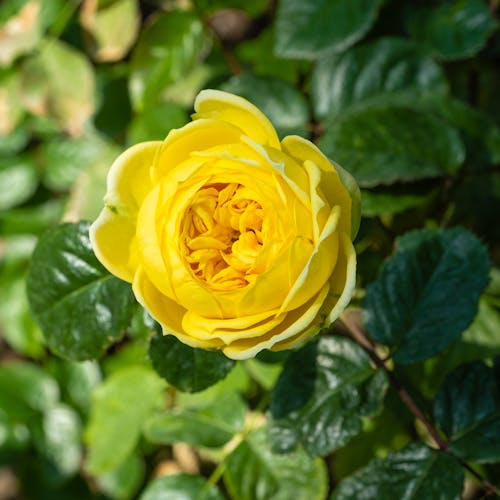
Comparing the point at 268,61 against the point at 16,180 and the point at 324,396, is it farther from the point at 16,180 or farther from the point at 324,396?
the point at 324,396

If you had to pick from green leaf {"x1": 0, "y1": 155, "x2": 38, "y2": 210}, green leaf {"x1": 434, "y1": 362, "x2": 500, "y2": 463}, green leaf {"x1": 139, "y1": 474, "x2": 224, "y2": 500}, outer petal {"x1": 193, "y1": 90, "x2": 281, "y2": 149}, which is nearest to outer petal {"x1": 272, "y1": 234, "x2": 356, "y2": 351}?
outer petal {"x1": 193, "y1": 90, "x2": 281, "y2": 149}

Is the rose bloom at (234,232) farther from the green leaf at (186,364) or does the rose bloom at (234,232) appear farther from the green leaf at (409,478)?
the green leaf at (409,478)

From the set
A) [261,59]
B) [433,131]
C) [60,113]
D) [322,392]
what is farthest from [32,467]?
[433,131]

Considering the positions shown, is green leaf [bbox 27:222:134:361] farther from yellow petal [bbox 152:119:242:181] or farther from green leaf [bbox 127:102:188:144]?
green leaf [bbox 127:102:188:144]

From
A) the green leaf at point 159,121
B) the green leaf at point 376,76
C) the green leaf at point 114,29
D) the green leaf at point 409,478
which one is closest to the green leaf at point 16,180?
the green leaf at point 114,29

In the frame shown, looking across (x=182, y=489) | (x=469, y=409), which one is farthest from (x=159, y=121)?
(x=469, y=409)
